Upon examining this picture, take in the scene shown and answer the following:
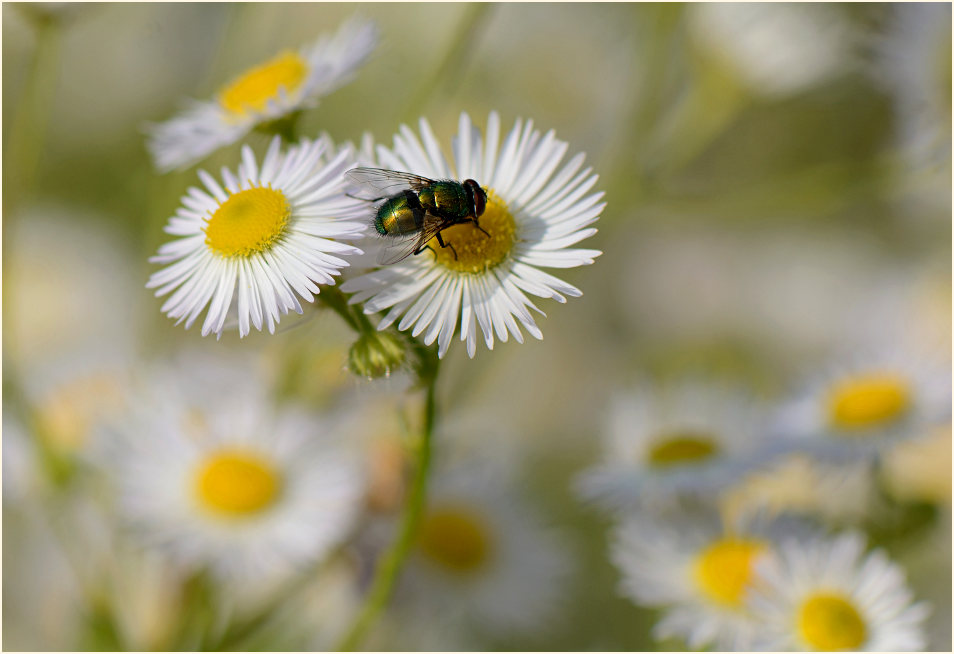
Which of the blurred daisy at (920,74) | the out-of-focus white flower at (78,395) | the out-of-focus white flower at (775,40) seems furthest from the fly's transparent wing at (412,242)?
the out-of-focus white flower at (775,40)

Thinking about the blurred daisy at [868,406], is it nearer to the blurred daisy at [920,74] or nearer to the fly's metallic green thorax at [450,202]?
the blurred daisy at [920,74]

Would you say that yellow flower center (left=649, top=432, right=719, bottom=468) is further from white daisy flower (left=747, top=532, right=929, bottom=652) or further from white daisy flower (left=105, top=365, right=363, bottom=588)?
white daisy flower (left=105, top=365, right=363, bottom=588)

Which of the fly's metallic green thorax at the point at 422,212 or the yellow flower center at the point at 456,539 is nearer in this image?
the fly's metallic green thorax at the point at 422,212

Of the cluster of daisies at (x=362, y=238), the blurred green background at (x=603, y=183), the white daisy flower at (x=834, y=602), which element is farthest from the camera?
the blurred green background at (x=603, y=183)

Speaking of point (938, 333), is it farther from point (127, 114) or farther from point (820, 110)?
point (127, 114)

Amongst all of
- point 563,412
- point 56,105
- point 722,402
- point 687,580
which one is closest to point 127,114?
point 56,105

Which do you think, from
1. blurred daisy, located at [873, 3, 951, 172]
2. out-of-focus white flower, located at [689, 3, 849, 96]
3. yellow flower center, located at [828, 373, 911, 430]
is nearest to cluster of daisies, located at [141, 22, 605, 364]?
yellow flower center, located at [828, 373, 911, 430]
